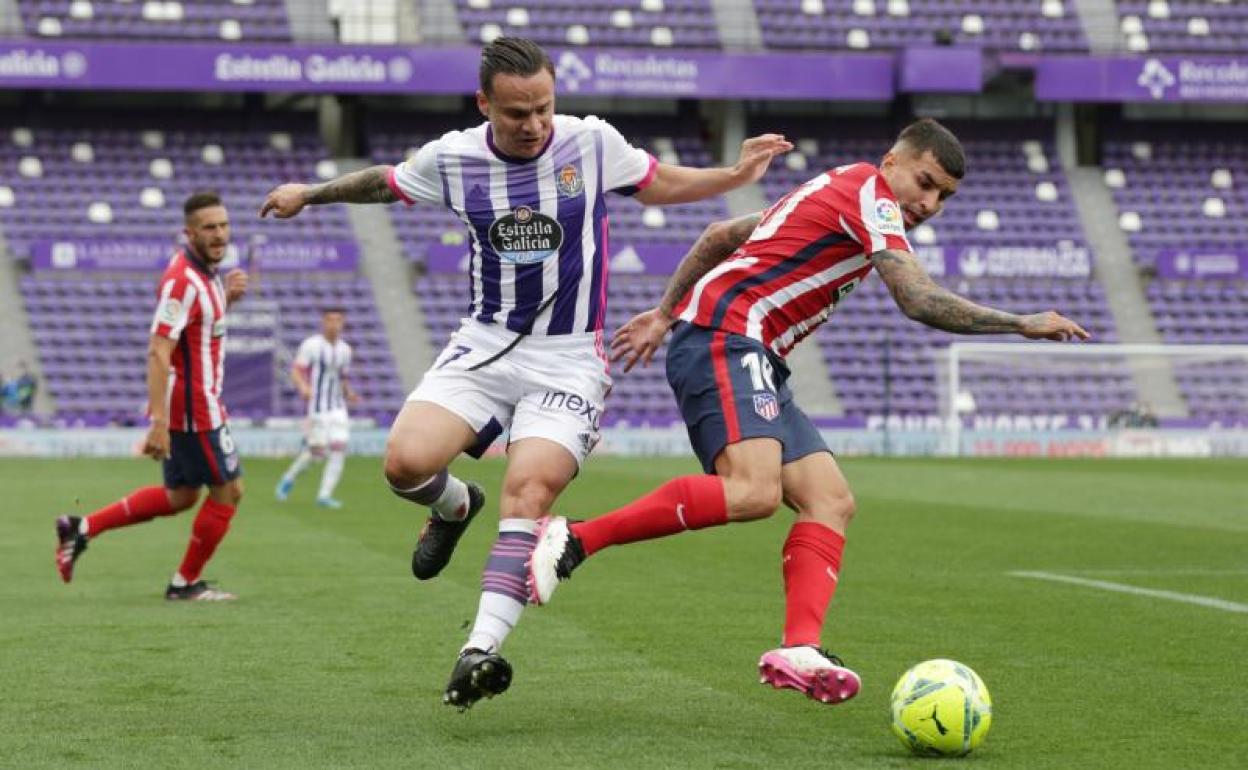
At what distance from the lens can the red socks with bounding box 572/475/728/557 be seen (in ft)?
20.1

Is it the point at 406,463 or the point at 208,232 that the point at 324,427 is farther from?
the point at 406,463

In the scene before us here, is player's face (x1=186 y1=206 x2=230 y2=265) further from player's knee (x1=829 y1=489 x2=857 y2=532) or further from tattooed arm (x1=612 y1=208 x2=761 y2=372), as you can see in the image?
player's knee (x1=829 y1=489 x2=857 y2=532)

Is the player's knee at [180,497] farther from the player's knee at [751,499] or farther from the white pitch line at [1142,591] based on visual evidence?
the player's knee at [751,499]

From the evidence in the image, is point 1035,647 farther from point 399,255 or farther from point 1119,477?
point 399,255

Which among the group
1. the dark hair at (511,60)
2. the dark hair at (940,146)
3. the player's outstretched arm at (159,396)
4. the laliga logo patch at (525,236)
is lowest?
the player's outstretched arm at (159,396)

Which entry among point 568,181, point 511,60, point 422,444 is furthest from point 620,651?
point 511,60

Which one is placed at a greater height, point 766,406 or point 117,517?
point 766,406

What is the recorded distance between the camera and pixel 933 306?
6074 millimetres

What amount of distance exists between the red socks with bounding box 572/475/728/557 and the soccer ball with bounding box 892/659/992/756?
0.89 meters

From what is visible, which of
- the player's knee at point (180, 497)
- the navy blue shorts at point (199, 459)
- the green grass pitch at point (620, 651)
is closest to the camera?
the green grass pitch at point (620, 651)

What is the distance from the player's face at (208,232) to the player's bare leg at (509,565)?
4.02 metres

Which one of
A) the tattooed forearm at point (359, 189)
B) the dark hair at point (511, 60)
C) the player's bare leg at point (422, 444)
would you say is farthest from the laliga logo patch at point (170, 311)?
the dark hair at point (511, 60)

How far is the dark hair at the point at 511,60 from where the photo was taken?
621 cm

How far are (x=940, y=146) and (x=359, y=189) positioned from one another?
84.1 inches
